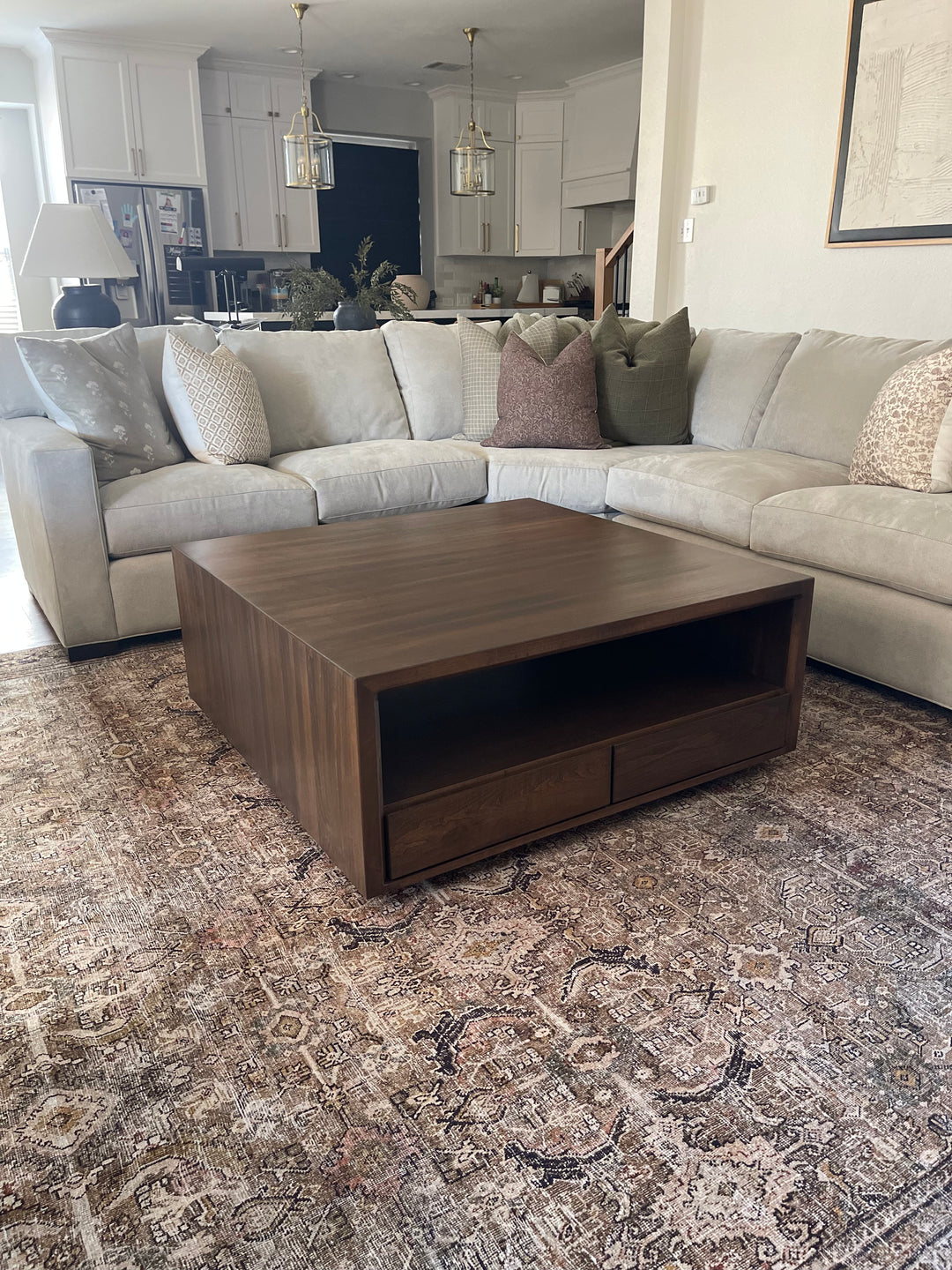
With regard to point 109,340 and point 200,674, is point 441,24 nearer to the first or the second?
point 109,340

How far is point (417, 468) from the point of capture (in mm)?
3441

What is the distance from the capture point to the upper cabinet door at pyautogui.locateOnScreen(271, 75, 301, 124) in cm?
712

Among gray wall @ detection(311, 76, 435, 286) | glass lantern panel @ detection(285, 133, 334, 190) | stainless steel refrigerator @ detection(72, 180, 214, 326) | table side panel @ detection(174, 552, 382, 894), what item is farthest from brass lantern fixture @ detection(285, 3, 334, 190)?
table side panel @ detection(174, 552, 382, 894)

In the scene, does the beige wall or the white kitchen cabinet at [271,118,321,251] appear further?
the white kitchen cabinet at [271,118,321,251]

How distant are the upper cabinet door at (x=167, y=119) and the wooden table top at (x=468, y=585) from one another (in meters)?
5.25

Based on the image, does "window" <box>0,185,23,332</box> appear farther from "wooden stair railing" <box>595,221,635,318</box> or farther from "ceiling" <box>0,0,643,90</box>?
"wooden stair railing" <box>595,221,635,318</box>

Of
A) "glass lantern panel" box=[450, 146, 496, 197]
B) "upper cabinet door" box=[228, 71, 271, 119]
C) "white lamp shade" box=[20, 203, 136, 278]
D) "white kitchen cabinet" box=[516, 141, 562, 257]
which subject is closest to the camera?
"white lamp shade" box=[20, 203, 136, 278]

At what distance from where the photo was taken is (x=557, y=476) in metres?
3.49

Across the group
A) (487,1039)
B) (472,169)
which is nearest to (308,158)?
(472,169)

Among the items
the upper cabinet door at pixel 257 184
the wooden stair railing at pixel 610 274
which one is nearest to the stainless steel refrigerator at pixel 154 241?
the upper cabinet door at pixel 257 184

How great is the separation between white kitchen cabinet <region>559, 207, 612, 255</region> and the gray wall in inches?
46.6

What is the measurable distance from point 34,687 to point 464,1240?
211cm

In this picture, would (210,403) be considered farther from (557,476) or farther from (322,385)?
(557,476)

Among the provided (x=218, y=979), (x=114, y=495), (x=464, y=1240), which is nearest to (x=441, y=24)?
(x=114, y=495)
